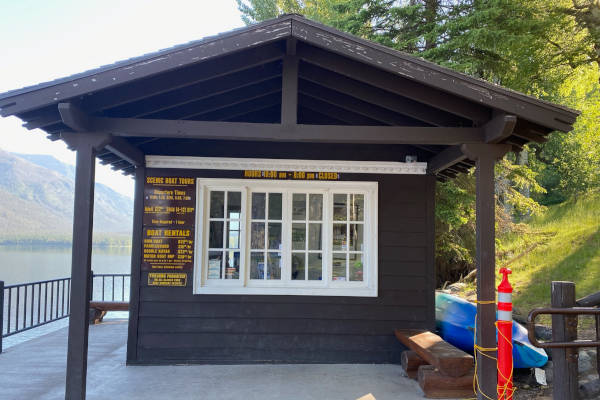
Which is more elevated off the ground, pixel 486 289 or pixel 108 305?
pixel 486 289

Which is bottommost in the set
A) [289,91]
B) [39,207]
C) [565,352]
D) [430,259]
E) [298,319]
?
[298,319]

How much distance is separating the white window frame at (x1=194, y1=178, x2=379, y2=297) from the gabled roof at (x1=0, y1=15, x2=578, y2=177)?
42.1 inches

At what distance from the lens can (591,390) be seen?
425 cm

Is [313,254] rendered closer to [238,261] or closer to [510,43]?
[238,261]

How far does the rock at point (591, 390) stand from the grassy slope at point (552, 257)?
12.9 feet

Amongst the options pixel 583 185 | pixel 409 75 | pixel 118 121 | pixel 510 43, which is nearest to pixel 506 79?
pixel 510 43

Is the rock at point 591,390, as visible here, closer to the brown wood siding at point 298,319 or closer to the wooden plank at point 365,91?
the brown wood siding at point 298,319

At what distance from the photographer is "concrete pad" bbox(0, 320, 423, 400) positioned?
4336 millimetres

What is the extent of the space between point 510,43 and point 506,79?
5.99 ft

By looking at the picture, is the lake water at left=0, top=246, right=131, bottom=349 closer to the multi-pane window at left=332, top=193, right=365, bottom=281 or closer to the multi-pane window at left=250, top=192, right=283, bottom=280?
the multi-pane window at left=250, top=192, right=283, bottom=280

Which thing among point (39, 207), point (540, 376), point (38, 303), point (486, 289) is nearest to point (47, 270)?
point (38, 303)

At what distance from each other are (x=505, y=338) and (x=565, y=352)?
16.0 inches

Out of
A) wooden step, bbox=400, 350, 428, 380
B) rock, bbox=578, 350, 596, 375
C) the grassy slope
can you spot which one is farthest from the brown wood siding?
the grassy slope

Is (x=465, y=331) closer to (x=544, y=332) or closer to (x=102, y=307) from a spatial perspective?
(x=544, y=332)
